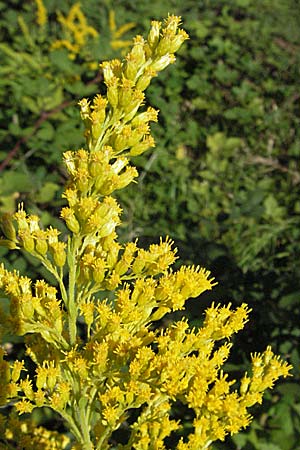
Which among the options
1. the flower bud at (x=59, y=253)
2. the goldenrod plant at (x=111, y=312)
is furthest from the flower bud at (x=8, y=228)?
the flower bud at (x=59, y=253)

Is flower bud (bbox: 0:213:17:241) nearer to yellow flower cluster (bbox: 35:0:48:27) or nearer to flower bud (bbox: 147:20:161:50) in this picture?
flower bud (bbox: 147:20:161:50)

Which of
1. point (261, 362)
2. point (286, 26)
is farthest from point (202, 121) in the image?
point (261, 362)

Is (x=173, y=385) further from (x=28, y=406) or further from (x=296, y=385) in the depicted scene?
(x=296, y=385)

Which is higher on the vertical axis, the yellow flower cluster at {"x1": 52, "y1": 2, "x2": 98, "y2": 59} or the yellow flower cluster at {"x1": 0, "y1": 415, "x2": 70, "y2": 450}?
the yellow flower cluster at {"x1": 52, "y1": 2, "x2": 98, "y2": 59}

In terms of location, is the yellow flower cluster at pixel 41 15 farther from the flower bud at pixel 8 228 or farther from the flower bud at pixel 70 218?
the flower bud at pixel 70 218

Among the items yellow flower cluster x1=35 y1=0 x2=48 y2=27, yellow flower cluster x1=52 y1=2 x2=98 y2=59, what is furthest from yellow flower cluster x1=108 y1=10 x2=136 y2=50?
yellow flower cluster x1=35 y1=0 x2=48 y2=27

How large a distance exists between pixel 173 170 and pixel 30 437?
10.8ft

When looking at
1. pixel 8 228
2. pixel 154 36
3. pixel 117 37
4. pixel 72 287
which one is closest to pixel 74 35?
pixel 117 37

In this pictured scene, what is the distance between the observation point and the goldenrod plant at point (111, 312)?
1.57m

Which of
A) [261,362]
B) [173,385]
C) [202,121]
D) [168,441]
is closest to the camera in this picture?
[173,385]

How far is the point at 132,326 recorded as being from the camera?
1665 millimetres

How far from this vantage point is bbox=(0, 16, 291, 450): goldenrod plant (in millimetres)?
1567

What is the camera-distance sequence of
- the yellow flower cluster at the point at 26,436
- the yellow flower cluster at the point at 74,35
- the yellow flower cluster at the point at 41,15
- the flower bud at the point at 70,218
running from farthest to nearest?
the yellow flower cluster at the point at 41,15
the yellow flower cluster at the point at 74,35
the yellow flower cluster at the point at 26,436
the flower bud at the point at 70,218

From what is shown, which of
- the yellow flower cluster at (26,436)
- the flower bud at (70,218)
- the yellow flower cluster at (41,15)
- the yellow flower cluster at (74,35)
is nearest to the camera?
the flower bud at (70,218)
